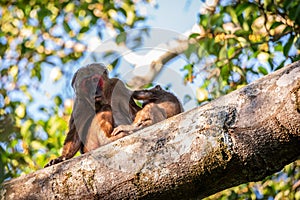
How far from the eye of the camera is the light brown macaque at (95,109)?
4609 mm

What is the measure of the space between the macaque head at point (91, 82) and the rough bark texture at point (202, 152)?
185 cm

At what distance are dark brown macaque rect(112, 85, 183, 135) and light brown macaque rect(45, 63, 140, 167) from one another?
202 mm

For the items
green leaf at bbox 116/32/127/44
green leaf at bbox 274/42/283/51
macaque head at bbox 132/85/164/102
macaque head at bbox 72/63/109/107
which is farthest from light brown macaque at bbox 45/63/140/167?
green leaf at bbox 274/42/283/51

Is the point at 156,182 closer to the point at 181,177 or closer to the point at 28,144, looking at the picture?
the point at 181,177

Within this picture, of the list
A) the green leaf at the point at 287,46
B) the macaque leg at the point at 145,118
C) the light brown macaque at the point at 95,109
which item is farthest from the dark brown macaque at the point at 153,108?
the green leaf at the point at 287,46

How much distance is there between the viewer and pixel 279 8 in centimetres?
563

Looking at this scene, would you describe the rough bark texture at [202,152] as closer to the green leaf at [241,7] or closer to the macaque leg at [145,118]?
the macaque leg at [145,118]

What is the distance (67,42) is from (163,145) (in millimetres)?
5856

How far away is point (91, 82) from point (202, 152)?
2.40m

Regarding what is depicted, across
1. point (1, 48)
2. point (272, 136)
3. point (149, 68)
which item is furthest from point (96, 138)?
point (1, 48)

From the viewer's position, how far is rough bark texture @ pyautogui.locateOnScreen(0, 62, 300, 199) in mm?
2516

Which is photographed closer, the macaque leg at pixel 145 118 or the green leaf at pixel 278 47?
the macaque leg at pixel 145 118

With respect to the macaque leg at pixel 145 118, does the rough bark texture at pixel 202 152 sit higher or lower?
lower

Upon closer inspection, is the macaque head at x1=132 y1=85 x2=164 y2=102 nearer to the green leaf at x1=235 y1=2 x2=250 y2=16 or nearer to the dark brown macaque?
the dark brown macaque
